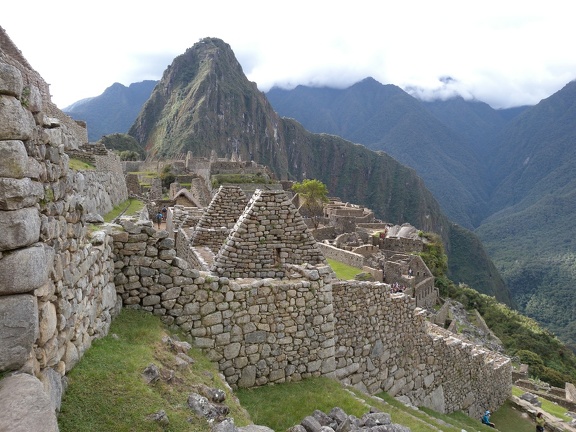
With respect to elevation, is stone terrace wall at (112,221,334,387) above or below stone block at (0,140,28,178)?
below

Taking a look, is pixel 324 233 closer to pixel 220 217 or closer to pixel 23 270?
pixel 220 217

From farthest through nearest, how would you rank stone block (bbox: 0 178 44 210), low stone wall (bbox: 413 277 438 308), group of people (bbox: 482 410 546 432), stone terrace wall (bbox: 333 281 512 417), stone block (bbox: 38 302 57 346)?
low stone wall (bbox: 413 277 438 308) → group of people (bbox: 482 410 546 432) → stone terrace wall (bbox: 333 281 512 417) → stone block (bbox: 38 302 57 346) → stone block (bbox: 0 178 44 210)

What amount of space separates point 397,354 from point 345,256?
2954 cm

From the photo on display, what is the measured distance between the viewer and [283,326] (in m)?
6.29

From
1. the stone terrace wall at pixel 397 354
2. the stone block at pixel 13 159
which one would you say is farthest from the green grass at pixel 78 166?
the stone block at pixel 13 159

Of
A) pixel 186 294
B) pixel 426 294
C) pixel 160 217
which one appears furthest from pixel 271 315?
pixel 426 294

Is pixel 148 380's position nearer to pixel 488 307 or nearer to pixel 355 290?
pixel 355 290

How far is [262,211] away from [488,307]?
53.0 metres

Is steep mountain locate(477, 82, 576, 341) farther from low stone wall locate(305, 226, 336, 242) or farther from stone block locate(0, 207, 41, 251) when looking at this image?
stone block locate(0, 207, 41, 251)

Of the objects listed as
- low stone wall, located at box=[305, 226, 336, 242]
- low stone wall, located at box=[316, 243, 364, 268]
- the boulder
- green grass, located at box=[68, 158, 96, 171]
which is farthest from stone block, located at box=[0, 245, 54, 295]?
low stone wall, located at box=[305, 226, 336, 242]

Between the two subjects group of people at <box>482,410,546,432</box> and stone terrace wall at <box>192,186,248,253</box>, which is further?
group of people at <box>482,410,546,432</box>

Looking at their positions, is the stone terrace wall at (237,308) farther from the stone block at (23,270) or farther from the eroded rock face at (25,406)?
the eroded rock face at (25,406)

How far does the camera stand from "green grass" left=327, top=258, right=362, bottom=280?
31427 mm

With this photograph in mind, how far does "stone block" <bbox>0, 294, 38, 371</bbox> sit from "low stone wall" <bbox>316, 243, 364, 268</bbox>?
1349 inches
